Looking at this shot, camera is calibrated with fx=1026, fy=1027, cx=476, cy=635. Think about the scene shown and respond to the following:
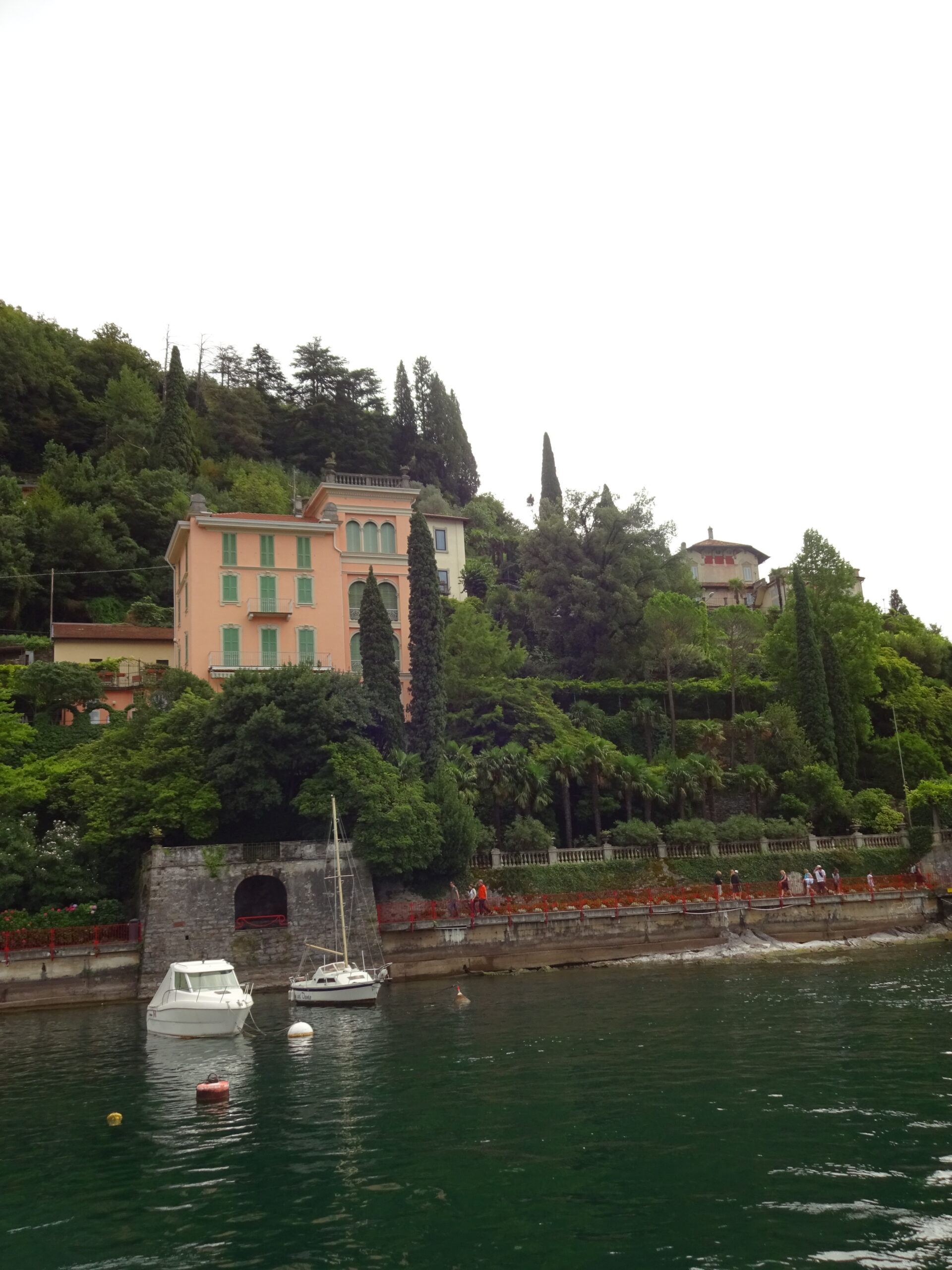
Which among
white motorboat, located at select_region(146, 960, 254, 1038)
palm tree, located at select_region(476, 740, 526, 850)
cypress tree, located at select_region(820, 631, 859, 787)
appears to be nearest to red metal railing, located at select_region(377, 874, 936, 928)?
palm tree, located at select_region(476, 740, 526, 850)

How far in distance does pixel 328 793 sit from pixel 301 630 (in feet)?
44.0

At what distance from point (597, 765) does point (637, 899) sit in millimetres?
6738

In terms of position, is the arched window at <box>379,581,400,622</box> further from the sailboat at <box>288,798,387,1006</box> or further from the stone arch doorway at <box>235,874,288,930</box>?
the sailboat at <box>288,798,387,1006</box>

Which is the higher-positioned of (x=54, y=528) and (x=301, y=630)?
(x=54, y=528)

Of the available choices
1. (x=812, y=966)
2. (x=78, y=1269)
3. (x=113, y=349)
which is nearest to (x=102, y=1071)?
(x=78, y=1269)

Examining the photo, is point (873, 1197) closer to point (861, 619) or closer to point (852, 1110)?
point (852, 1110)

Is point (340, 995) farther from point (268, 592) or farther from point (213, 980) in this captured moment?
point (268, 592)

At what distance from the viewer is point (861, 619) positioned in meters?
59.4

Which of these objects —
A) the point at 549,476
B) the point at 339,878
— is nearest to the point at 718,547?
the point at 549,476

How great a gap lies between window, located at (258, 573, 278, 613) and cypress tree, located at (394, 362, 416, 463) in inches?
1581

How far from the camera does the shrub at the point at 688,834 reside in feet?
148

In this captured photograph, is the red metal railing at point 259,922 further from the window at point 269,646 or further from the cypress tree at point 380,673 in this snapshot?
the window at point 269,646

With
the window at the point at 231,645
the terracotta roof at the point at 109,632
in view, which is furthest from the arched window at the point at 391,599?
the terracotta roof at the point at 109,632

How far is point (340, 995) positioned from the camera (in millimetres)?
29734
